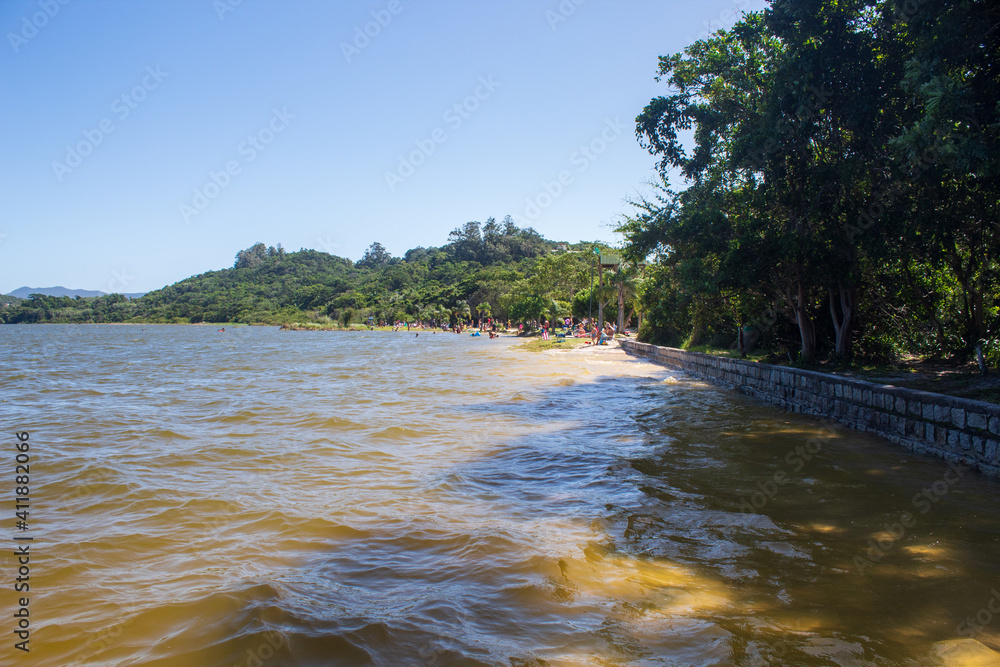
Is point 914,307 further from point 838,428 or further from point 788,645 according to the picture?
point 788,645

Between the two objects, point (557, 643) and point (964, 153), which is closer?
point (557, 643)

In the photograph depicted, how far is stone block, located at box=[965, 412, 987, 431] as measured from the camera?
727 cm

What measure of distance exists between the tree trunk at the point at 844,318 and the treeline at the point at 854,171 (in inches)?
1.6

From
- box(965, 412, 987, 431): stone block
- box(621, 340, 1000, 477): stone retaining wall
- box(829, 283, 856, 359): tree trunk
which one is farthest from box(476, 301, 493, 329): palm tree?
box(965, 412, 987, 431): stone block

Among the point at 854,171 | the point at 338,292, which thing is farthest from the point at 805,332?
the point at 338,292

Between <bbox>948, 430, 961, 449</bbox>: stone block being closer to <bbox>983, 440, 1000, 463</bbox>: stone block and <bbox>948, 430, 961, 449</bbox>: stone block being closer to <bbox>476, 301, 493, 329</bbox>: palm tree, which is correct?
<bbox>983, 440, 1000, 463</bbox>: stone block

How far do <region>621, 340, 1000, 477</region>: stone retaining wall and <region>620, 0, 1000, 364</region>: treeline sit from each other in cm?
197

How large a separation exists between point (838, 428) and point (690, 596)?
7784mm

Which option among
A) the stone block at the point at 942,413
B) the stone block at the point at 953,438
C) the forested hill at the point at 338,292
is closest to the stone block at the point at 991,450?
the stone block at the point at 953,438

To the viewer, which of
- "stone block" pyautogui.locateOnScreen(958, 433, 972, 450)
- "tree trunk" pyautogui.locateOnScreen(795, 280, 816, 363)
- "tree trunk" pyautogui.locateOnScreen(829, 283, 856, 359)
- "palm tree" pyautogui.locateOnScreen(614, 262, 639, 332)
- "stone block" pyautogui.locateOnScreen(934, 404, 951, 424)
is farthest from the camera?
"palm tree" pyautogui.locateOnScreen(614, 262, 639, 332)

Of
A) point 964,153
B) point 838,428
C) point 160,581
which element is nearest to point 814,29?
point 964,153

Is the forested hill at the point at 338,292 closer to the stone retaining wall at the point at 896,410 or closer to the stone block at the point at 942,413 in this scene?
the stone retaining wall at the point at 896,410

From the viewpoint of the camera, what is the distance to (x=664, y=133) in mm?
18516

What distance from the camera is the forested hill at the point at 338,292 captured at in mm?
92688
